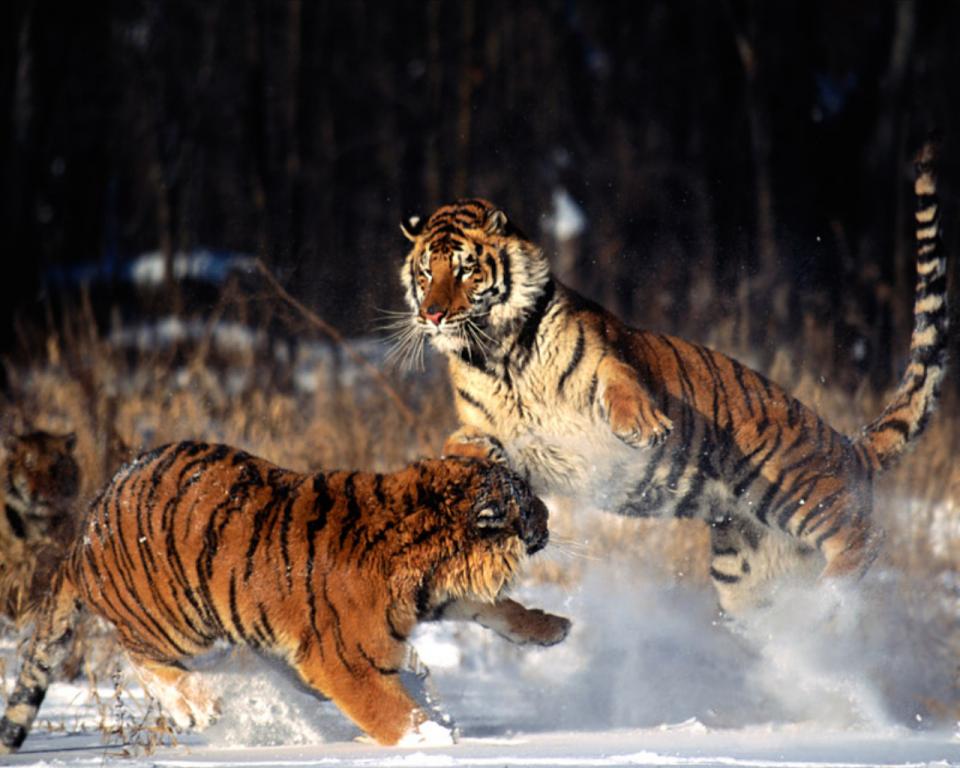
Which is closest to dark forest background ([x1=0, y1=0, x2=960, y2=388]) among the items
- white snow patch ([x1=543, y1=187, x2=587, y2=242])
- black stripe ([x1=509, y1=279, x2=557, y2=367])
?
white snow patch ([x1=543, y1=187, x2=587, y2=242])

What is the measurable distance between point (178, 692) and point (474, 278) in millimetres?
1610

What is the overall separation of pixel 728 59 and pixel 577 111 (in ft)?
15.4

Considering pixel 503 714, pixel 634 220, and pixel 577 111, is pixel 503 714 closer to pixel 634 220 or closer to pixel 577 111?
pixel 634 220

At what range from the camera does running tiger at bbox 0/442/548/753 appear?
3.93 meters

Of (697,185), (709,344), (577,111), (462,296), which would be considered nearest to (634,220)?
(697,185)

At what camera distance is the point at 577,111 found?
1767 cm

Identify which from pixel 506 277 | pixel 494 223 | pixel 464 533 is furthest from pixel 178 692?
pixel 494 223

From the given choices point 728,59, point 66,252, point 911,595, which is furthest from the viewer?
point 66,252

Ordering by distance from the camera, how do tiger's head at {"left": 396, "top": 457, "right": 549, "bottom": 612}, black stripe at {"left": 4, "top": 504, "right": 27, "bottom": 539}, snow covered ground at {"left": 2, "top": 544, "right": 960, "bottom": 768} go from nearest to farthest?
snow covered ground at {"left": 2, "top": 544, "right": 960, "bottom": 768} < tiger's head at {"left": 396, "top": 457, "right": 549, "bottom": 612} < black stripe at {"left": 4, "top": 504, "right": 27, "bottom": 539}

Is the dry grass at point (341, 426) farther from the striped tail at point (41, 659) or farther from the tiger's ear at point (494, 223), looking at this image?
the tiger's ear at point (494, 223)

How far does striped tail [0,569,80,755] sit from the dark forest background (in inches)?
87.9

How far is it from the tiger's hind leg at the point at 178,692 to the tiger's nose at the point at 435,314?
1.32 m

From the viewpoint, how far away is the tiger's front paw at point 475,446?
15.8 feet

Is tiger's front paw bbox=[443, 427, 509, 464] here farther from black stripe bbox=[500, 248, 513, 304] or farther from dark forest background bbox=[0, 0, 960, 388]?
dark forest background bbox=[0, 0, 960, 388]
